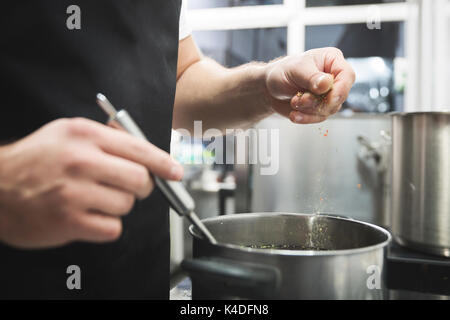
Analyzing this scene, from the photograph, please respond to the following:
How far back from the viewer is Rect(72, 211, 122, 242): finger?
1.28 ft

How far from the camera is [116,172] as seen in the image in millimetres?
391

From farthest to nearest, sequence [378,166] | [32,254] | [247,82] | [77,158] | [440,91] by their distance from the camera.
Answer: [440,91]
[378,166]
[247,82]
[32,254]
[77,158]

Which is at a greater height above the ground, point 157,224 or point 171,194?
point 171,194

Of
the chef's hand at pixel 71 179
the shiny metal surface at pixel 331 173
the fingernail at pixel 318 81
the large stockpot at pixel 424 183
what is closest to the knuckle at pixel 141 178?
the chef's hand at pixel 71 179

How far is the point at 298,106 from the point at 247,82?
211 millimetres

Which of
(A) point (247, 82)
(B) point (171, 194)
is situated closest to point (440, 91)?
(A) point (247, 82)

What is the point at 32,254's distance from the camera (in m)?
0.62

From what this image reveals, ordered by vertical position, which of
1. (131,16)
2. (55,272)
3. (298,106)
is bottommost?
(55,272)

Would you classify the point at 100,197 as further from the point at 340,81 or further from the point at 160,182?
the point at 340,81

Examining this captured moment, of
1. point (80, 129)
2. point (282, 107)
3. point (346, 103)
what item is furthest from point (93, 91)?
point (346, 103)

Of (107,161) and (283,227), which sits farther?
(283,227)

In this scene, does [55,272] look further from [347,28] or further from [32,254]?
[347,28]

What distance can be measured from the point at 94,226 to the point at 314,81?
1.55 feet

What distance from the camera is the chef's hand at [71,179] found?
0.38m
